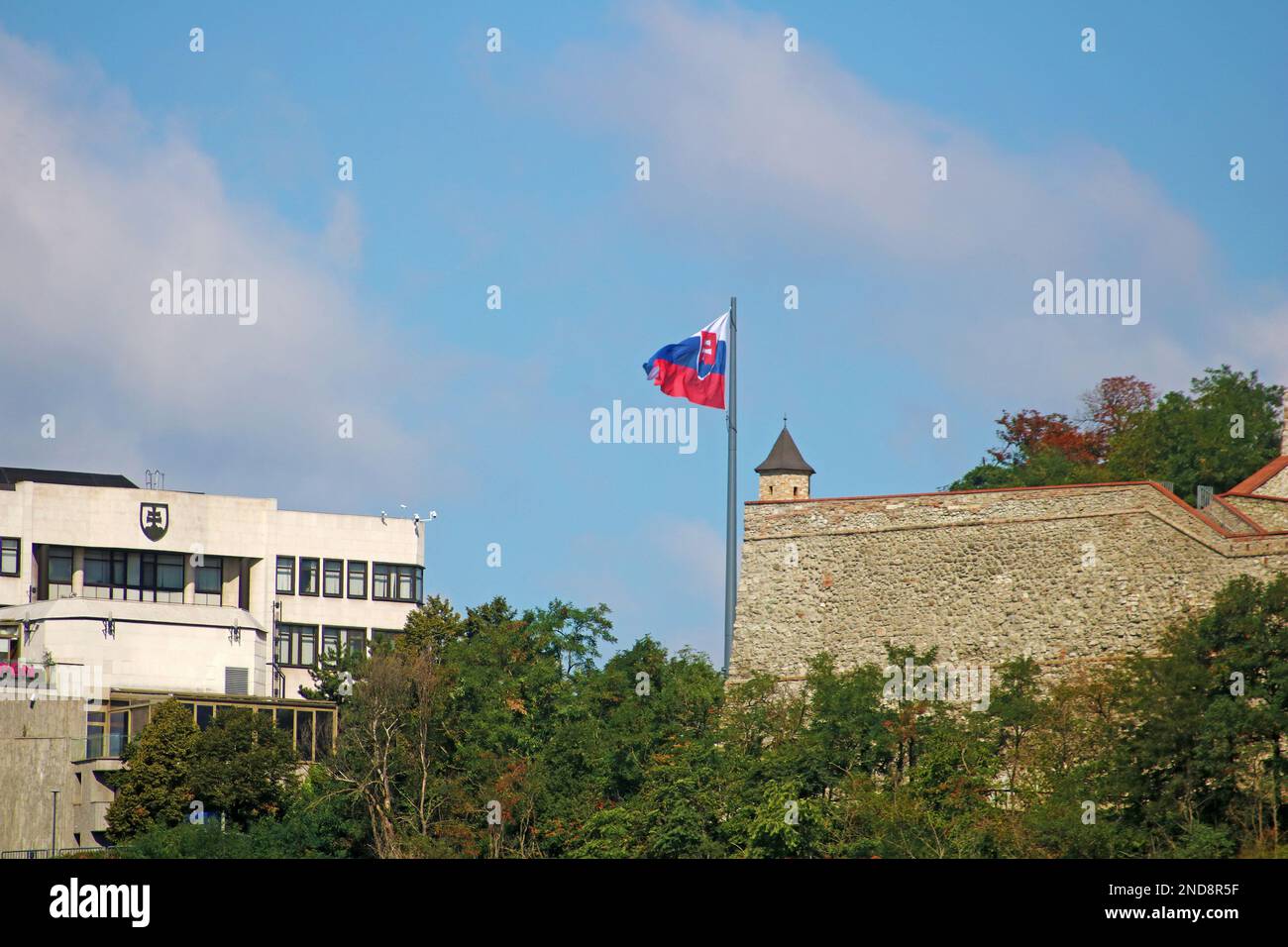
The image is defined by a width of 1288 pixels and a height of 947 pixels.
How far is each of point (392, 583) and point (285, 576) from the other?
166 inches

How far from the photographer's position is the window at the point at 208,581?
75.4m

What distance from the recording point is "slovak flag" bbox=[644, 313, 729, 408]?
54.3 metres

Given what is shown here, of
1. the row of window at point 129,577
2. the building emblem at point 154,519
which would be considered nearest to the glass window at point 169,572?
the row of window at point 129,577

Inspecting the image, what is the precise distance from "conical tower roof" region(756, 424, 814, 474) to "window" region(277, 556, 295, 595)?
Result: 96.0 ft

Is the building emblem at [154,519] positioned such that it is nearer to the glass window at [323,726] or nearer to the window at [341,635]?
the window at [341,635]

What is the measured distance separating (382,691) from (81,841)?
978 cm

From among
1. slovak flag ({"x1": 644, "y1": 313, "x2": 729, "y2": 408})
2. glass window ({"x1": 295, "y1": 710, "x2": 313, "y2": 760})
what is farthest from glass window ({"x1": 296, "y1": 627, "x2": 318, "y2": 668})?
slovak flag ({"x1": 644, "y1": 313, "x2": 729, "y2": 408})

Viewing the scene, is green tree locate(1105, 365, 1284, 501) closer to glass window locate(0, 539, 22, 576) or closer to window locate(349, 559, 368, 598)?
window locate(349, 559, 368, 598)

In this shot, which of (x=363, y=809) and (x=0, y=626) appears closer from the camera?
(x=363, y=809)

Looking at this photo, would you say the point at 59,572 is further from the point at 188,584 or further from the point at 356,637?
the point at 356,637

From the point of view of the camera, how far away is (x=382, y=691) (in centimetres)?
5516

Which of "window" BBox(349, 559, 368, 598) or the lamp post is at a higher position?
"window" BBox(349, 559, 368, 598)
